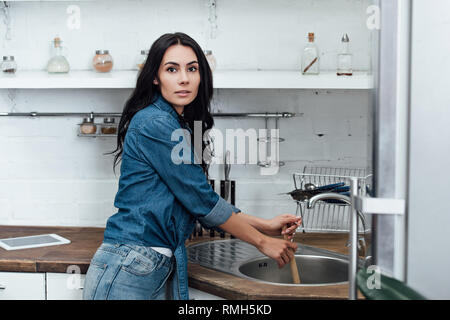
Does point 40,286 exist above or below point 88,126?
below

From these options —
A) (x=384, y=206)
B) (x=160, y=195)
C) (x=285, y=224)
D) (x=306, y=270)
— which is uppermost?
(x=384, y=206)

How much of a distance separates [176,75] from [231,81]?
32 cm

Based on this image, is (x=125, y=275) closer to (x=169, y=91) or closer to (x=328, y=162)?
(x=169, y=91)

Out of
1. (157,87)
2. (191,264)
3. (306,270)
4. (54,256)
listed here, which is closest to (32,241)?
(54,256)

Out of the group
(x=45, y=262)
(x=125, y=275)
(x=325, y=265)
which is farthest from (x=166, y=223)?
(x=325, y=265)

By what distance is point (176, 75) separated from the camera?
1704 mm

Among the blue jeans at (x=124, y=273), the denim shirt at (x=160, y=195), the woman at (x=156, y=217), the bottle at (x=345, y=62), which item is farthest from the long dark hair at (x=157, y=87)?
the bottle at (x=345, y=62)

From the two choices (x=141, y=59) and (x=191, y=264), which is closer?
(x=191, y=264)

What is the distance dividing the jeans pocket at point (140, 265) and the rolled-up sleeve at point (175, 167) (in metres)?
0.20

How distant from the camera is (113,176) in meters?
2.37

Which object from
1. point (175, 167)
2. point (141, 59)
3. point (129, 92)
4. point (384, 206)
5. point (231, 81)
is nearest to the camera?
point (384, 206)

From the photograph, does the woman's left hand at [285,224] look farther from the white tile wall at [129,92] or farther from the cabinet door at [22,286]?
the cabinet door at [22,286]

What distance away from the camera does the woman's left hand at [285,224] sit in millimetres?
1782

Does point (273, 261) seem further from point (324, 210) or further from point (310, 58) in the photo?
point (310, 58)
